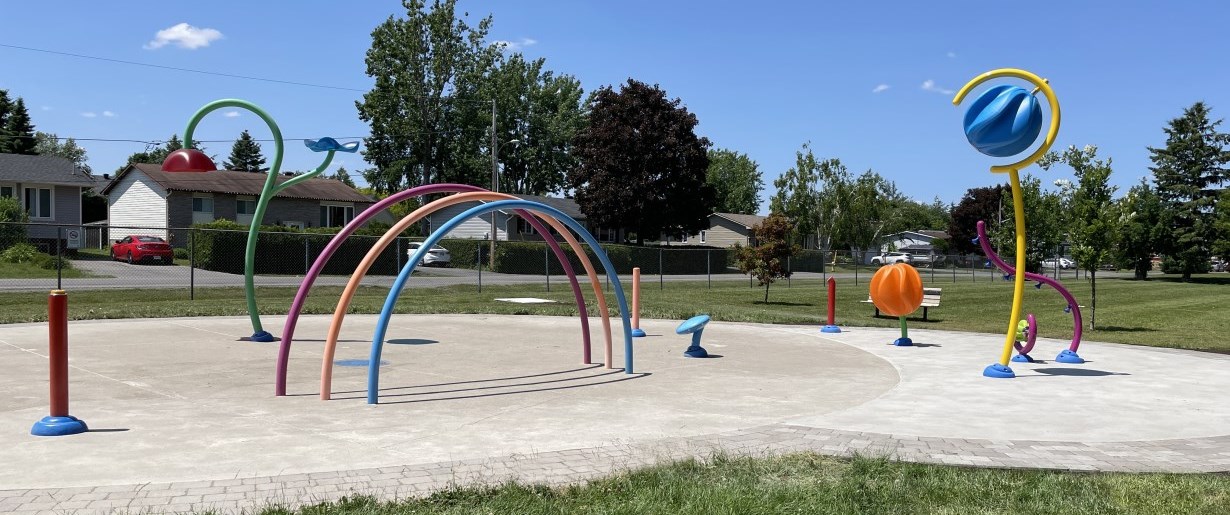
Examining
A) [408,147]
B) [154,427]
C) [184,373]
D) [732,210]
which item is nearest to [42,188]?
[408,147]

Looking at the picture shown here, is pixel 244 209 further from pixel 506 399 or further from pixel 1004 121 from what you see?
pixel 1004 121

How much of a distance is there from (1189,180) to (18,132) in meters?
84.2

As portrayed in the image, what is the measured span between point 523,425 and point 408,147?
62.3 m

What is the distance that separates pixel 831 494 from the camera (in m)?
5.46

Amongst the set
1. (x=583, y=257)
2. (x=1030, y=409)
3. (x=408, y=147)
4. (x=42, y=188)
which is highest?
(x=408, y=147)

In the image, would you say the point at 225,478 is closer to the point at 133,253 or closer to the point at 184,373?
the point at 184,373

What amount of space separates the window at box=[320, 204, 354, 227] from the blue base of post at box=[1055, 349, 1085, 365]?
166ft

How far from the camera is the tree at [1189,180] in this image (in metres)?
60.8

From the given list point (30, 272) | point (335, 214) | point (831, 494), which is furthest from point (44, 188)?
point (831, 494)

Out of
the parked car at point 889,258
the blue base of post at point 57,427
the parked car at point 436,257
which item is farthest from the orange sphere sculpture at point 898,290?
the parked car at point 889,258

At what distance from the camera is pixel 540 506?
16.8 feet

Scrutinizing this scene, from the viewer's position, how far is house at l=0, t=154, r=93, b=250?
1829 inches

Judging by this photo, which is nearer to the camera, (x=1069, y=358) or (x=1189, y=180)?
(x=1069, y=358)

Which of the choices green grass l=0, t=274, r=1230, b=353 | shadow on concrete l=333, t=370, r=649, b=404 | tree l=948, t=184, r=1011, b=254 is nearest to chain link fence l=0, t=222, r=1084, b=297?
green grass l=0, t=274, r=1230, b=353
